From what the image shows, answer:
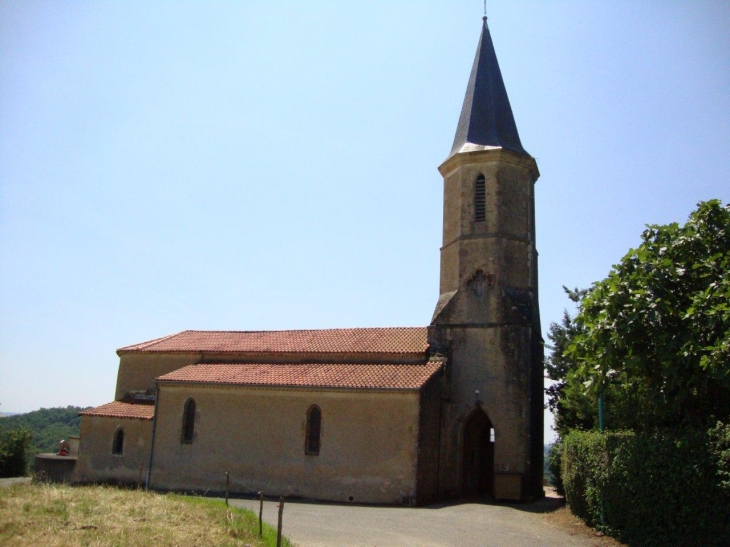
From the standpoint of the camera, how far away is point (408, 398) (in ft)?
70.8

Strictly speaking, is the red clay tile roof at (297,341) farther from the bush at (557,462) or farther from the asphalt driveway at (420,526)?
the asphalt driveway at (420,526)

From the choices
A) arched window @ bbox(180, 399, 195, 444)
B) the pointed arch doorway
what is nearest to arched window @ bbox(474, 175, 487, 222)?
the pointed arch doorway

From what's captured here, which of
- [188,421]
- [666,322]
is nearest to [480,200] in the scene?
[666,322]

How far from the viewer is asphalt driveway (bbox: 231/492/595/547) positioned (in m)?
13.6

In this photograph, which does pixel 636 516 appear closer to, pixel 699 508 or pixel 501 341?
pixel 699 508

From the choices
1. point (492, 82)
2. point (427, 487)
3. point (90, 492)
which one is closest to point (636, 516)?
point (427, 487)

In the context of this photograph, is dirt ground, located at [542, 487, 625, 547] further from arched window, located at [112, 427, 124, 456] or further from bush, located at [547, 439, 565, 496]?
arched window, located at [112, 427, 124, 456]

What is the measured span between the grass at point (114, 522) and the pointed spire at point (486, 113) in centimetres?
1790

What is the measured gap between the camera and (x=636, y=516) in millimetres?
13422

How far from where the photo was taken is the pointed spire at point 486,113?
2617 centimetres

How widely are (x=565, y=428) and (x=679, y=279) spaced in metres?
15.9

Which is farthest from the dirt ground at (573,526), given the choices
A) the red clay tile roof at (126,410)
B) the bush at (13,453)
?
the bush at (13,453)

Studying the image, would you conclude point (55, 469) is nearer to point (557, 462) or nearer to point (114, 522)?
point (114, 522)

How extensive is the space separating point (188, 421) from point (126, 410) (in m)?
3.96
